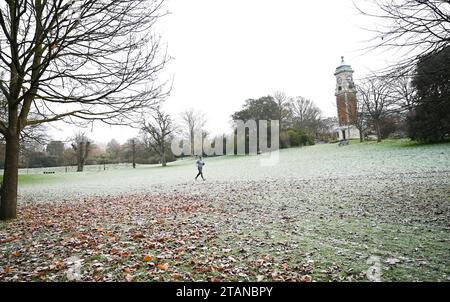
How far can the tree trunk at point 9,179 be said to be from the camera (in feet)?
25.5

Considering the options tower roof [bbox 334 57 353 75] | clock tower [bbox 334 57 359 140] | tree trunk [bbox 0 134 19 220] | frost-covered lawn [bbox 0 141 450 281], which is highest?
tower roof [bbox 334 57 353 75]

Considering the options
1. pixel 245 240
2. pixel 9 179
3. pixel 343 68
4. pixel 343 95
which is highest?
pixel 343 68

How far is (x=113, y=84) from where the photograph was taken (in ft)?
25.8

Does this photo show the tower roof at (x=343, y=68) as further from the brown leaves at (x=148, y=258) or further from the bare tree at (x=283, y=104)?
the brown leaves at (x=148, y=258)

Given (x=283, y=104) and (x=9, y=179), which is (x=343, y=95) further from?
(x=9, y=179)

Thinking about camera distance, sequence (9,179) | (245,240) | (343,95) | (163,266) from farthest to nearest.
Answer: (343,95) < (9,179) < (245,240) < (163,266)

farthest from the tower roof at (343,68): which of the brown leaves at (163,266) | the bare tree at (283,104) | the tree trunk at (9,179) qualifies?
the brown leaves at (163,266)

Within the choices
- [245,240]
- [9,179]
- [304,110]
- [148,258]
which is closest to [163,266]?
[148,258]

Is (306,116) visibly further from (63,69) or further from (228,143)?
(63,69)

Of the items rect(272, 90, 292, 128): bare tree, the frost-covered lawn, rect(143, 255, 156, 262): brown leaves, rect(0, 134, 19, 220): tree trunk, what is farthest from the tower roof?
rect(143, 255, 156, 262): brown leaves

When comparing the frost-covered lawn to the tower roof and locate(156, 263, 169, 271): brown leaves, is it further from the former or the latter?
the tower roof

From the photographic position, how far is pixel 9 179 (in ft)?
25.6

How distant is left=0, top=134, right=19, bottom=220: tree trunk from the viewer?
7785 millimetres
